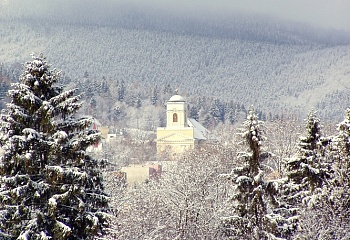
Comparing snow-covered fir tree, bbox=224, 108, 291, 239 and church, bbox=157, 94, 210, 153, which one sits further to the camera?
church, bbox=157, 94, 210, 153

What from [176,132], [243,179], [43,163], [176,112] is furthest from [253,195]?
[176,112]

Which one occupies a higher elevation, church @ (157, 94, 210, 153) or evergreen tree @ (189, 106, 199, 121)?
evergreen tree @ (189, 106, 199, 121)

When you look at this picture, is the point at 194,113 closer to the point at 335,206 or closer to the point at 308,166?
the point at 308,166

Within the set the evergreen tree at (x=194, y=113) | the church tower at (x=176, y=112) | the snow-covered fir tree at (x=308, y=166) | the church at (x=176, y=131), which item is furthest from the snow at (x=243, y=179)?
the evergreen tree at (x=194, y=113)

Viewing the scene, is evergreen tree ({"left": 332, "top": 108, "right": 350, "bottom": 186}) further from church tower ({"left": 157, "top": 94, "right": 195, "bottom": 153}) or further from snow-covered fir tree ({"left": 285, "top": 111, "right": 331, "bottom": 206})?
church tower ({"left": 157, "top": 94, "right": 195, "bottom": 153})

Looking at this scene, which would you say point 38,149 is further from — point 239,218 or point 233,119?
point 233,119

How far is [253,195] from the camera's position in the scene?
70.5 ft

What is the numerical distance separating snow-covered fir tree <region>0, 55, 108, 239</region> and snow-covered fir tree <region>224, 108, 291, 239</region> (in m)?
6.62

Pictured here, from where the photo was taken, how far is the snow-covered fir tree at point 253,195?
2122 centimetres

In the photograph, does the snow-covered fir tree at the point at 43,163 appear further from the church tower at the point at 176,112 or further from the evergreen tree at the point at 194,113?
the evergreen tree at the point at 194,113

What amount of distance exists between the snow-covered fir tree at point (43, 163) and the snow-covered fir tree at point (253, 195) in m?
6.62

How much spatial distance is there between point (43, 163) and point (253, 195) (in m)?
8.37

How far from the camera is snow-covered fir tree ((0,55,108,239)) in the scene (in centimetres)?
1555

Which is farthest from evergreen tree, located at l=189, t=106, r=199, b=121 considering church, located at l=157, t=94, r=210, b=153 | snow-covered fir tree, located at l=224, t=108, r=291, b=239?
snow-covered fir tree, located at l=224, t=108, r=291, b=239
